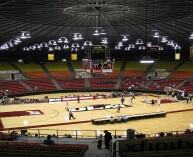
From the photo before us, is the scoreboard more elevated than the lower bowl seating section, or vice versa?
the scoreboard

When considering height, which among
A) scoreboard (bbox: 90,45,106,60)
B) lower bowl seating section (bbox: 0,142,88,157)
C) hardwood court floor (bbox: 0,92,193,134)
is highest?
scoreboard (bbox: 90,45,106,60)

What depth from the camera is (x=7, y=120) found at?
99.2 ft

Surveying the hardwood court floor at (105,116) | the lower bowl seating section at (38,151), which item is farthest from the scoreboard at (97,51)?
the lower bowl seating section at (38,151)

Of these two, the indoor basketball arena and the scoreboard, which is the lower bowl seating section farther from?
the scoreboard

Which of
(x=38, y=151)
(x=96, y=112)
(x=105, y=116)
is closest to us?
(x=38, y=151)

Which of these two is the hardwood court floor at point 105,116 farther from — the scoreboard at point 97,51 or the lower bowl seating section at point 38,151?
the lower bowl seating section at point 38,151

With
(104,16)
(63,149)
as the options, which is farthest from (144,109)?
(63,149)

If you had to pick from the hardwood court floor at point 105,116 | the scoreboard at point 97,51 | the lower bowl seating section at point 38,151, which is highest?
the scoreboard at point 97,51

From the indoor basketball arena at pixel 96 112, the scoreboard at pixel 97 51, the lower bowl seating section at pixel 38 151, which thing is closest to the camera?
the lower bowl seating section at pixel 38 151

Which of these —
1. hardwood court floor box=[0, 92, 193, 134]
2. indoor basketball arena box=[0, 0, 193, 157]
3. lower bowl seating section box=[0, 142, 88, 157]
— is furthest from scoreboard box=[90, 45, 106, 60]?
lower bowl seating section box=[0, 142, 88, 157]

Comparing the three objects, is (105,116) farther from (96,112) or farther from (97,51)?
(97,51)

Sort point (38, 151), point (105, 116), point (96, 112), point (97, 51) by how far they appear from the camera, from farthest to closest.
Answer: point (96, 112)
point (105, 116)
point (97, 51)
point (38, 151)

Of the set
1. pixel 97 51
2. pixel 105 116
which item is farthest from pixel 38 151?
pixel 105 116

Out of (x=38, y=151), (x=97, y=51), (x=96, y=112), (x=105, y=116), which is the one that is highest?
(x=97, y=51)
